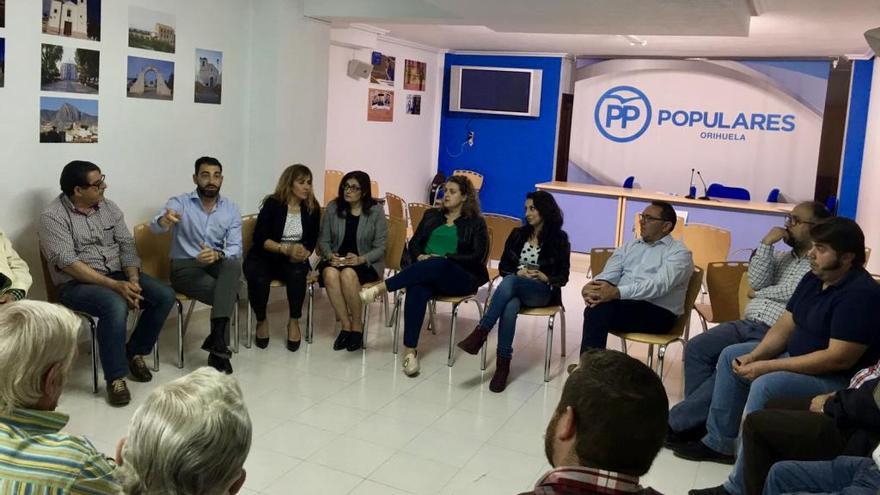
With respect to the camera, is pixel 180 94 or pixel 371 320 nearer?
pixel 180 94

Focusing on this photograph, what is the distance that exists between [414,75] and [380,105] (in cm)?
91

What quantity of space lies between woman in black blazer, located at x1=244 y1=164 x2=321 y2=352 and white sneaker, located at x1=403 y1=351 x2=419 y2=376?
76cm

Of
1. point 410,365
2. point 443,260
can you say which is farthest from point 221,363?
point 443,260

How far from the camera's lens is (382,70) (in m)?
9.33

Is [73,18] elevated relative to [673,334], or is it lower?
elevated

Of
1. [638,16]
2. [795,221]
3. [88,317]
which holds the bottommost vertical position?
[88,317]

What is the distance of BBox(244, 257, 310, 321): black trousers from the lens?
5.05 metres

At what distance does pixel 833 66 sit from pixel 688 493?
24.0 ft

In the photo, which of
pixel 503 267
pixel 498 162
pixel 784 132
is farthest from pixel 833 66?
pixel 503 267

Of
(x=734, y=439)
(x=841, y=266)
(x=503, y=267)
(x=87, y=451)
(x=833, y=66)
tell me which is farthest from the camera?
(x=833, y=66)

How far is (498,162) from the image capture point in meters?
10.6

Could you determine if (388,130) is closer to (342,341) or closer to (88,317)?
(342,341)

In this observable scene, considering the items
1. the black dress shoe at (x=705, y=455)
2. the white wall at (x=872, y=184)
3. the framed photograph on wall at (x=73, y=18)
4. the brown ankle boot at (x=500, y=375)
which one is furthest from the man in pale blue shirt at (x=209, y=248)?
the white wall at (x=872, y=184)

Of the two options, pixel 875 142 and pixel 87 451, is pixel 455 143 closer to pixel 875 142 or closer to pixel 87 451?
pixel 875 142
